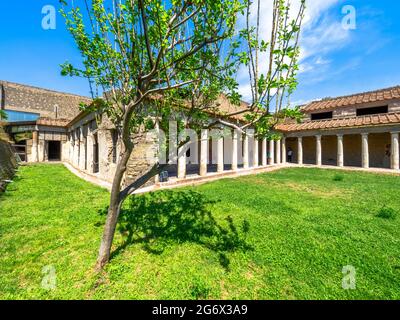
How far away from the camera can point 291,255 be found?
13.9 feet

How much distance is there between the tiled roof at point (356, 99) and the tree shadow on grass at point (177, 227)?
23645 millimetres

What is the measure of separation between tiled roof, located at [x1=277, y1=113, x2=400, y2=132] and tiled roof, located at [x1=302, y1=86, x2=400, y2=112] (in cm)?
191

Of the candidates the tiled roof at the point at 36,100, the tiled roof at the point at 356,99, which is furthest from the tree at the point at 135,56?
the tiled roof at the point at 36,100

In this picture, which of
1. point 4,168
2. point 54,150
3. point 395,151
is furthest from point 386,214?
point 54,150

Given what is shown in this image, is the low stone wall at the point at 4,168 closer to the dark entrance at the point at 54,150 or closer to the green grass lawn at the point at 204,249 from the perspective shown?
the green grass lawn at the point at 204,249

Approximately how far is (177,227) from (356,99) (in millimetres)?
26802

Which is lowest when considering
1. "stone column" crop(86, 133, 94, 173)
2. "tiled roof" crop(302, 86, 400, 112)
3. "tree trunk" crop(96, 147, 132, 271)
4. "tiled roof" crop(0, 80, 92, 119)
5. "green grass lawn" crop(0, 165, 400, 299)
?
"green grass lawn" crop(0, 165, 400, 299)

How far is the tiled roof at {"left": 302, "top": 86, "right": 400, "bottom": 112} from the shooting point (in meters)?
20.2

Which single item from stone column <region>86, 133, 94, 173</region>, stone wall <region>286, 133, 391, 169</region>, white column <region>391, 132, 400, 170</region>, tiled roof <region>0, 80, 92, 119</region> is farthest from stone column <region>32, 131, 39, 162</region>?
white column <region>391, 132, 400, 170</region>

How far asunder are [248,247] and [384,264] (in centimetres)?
269

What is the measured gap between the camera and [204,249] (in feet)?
14.6

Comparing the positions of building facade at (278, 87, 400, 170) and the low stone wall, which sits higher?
building facade at (278, 87, 400, 170)

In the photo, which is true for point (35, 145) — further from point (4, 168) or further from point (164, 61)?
point (164, 61)

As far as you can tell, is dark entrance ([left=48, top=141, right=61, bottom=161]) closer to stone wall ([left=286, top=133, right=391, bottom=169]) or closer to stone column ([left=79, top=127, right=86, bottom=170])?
stone column ([left=79, top=127, right=86, bottom=170])
